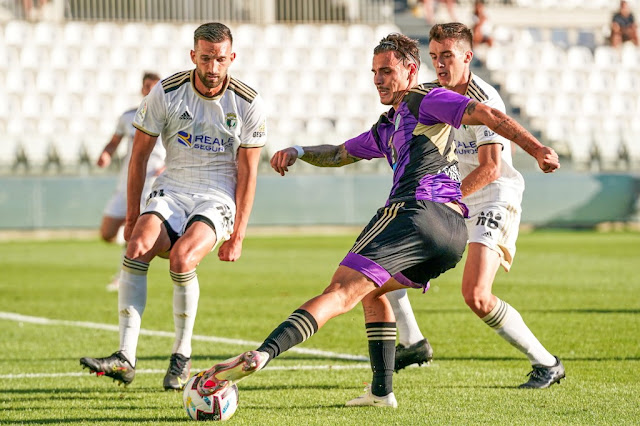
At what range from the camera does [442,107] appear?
5.39 metres

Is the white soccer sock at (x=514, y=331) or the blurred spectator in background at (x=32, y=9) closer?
the white soccer sock at (x=514, y=331)

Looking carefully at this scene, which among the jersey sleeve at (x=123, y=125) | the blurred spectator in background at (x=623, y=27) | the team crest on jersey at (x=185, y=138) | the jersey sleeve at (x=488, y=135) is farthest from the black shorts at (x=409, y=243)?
the blurred spectator in background at (x=623, y=27)

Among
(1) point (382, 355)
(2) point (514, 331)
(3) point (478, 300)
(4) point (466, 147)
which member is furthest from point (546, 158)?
(4) point (466, 147)

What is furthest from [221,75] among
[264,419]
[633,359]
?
[633,359]

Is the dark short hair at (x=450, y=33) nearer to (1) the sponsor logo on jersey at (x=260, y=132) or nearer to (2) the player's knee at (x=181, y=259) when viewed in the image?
(1) the sponsor logo on jersey at (x=260, y=132)

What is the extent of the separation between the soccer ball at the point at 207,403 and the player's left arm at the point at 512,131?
1770 millimetres

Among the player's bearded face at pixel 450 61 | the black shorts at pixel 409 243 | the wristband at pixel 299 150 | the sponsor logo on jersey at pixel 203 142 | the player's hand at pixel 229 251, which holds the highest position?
the player's bearded face at pixel 450 61

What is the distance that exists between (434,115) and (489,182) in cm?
143

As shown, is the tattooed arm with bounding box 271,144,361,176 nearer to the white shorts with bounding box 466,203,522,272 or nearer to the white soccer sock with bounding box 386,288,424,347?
the white shorts with bounding box 466,203,522,272

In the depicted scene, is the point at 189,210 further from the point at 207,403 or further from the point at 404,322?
the point at 207,403

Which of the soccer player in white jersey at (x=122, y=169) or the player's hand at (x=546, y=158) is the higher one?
the player's hand at (x=546, y=158)

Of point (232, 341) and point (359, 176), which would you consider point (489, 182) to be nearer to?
point (232, 341)

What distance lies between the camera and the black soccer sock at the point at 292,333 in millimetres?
5152

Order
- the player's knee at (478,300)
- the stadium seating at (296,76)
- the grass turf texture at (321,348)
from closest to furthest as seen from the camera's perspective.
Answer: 1. the grass turf texture at (321,348)
2. the player's knee at (478,300)
3. the stadium seating at (296,76)
